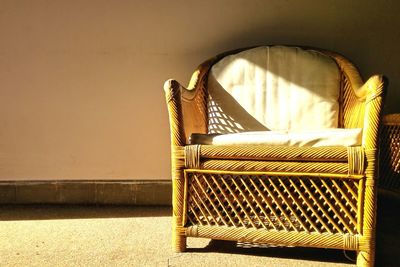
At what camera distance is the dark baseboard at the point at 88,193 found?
2.24m

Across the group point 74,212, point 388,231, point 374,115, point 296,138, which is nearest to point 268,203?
point 296,138

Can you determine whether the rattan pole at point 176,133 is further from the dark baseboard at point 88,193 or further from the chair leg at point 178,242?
the dark baseboard at point 88,193

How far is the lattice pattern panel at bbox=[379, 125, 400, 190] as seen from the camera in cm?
200

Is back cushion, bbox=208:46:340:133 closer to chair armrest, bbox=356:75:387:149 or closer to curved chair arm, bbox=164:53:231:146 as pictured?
curved chair arm, bbox=164:53:231:146

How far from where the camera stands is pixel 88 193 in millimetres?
2244

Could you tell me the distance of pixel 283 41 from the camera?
7.31 ft

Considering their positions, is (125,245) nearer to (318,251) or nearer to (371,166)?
(318,251)

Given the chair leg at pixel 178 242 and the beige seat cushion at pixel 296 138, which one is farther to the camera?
the chair leg at pixel 178 242

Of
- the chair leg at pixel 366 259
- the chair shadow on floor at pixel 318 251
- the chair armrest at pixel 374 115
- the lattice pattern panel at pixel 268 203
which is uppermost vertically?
the chair armrest at pixel 374 115

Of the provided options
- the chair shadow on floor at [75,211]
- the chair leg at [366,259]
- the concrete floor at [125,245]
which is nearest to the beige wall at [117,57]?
the chair shadow on floor at [75,211]

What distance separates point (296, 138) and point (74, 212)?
1279 mm

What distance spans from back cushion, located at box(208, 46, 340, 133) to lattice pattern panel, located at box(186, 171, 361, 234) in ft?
1.70

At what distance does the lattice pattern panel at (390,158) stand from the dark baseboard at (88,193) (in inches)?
45.7

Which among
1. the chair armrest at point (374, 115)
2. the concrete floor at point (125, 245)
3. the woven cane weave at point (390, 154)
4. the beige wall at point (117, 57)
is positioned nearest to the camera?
the chair armrest at point (374, 115)
